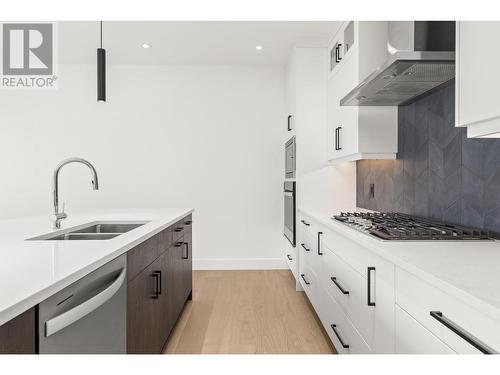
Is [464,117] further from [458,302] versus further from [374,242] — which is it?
[458,302]

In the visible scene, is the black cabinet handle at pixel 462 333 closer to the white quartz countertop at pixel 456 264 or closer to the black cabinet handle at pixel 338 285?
the white quartz countertop at pixel 456 264

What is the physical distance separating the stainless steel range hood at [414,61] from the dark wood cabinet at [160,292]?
1547 mm

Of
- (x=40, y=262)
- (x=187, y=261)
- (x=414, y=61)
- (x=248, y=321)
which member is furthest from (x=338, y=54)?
(x=40, y=262)

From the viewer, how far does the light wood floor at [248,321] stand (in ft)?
7.95

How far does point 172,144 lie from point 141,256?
3099 millimetres

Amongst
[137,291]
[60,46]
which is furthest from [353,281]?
[60,46]

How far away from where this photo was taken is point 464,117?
1.32 m

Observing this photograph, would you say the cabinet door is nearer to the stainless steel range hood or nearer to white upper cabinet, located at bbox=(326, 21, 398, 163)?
the stainless steel range hood

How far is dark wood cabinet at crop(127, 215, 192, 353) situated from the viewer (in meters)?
1.59

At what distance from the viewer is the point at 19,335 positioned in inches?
31.4

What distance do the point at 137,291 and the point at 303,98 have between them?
270 cm

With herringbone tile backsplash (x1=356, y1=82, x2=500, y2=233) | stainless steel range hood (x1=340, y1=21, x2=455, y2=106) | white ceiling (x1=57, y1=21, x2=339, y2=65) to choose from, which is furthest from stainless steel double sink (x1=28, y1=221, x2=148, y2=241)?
white ceiling (x1=57, y1=21, x2=339, y2=65)

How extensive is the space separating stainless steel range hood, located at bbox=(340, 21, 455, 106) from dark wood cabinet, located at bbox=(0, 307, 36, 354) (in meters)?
1.79

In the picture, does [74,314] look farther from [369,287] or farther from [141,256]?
[369,287]
